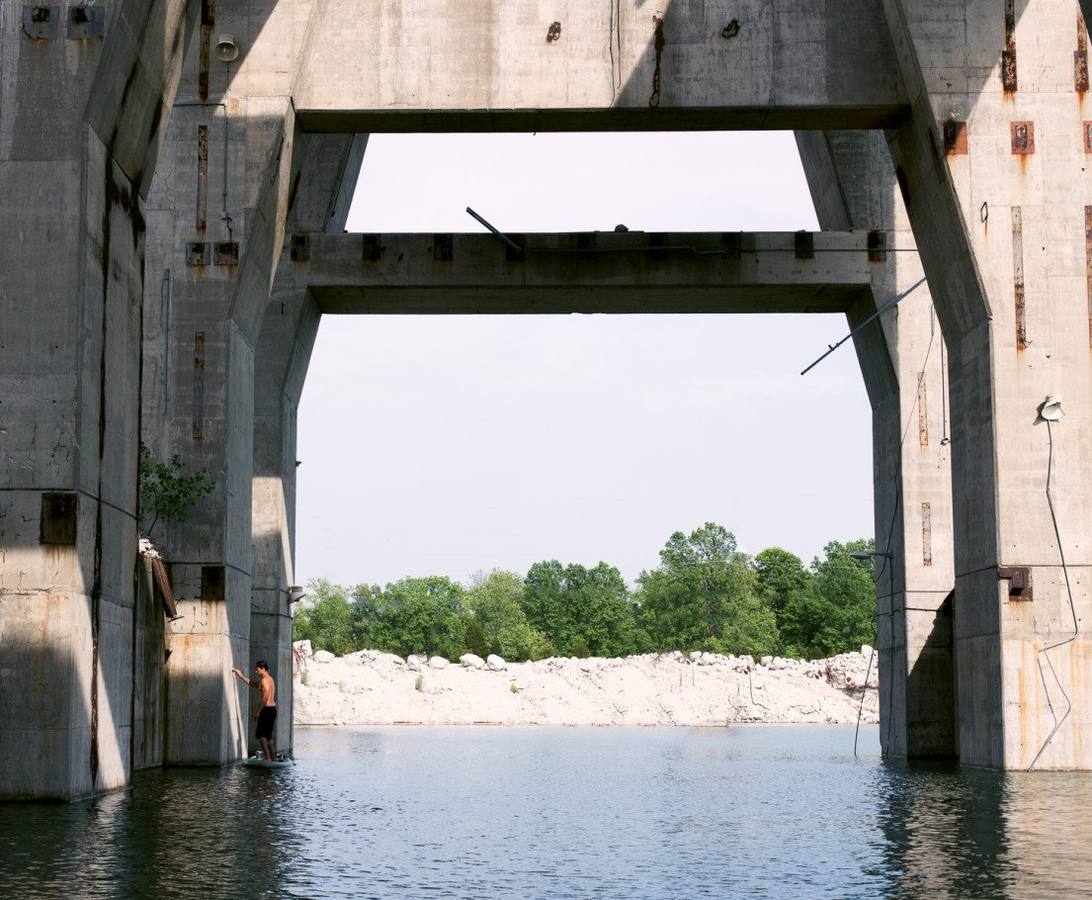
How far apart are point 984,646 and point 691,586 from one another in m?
98.3

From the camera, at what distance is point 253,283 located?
27.2 meters

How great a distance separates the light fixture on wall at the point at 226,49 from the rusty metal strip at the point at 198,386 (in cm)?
436

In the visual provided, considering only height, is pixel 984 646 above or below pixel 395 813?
above

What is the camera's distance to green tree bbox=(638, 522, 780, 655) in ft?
388

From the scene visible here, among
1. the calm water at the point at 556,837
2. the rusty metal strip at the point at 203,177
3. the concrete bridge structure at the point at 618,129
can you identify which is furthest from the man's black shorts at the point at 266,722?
the rusty metal strip at the point at 203,177

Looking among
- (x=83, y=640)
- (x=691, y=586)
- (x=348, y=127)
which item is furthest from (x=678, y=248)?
(x=691, y=586)

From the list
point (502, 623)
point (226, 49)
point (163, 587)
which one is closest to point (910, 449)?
point (163, 587)

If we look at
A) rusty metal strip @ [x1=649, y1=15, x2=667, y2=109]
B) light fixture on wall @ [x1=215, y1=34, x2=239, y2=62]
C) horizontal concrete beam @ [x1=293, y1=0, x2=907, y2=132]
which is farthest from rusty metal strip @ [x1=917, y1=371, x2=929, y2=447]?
light fixture on wall @ [x1=215, y1=34, x2=239, y2=62]

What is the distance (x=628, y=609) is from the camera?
134 metres

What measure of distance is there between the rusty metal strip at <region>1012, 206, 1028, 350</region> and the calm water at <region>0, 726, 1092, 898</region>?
6.40 metres

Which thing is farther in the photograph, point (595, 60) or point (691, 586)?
point (691, 586)

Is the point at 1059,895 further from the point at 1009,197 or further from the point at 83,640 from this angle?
the point at 1009,197

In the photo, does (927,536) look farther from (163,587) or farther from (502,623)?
(502,623)

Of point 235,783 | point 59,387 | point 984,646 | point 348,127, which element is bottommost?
point 235,783
